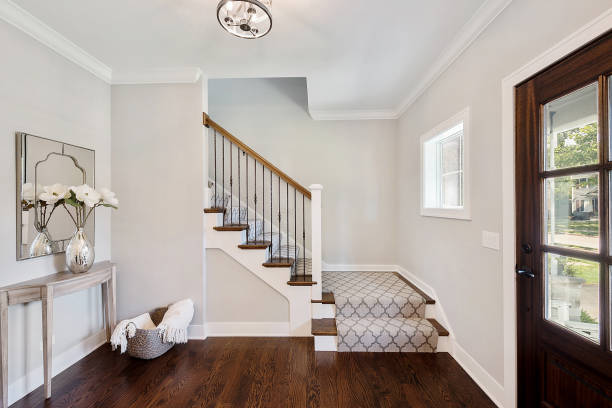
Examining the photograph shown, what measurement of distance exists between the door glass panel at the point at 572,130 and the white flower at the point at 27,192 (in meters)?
3.39

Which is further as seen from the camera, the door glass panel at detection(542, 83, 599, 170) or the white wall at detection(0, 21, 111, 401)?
the white wall at detection(0, 21, 111, 401)

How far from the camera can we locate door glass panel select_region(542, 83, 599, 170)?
3.75 ft

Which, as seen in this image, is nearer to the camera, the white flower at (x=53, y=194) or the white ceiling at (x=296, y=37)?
the white ceiling at (x=296, y=37)

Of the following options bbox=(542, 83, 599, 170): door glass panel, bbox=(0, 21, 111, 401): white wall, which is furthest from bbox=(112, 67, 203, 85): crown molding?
bbox=(542, 83, 599, 170): door glass panel

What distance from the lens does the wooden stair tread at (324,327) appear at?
229cm

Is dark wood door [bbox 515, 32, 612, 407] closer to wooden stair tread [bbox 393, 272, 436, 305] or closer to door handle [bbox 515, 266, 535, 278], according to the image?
door handle [bbox 515, 266, 535, 278]

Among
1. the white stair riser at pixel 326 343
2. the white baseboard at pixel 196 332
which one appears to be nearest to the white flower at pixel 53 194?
the white baseboard at pixel 196 332

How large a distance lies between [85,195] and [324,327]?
2.34 m

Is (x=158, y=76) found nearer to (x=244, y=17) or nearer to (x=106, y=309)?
(x=244, y=17)

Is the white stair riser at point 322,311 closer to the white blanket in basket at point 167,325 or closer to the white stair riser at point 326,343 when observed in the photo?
the white stair riser at point 326,343

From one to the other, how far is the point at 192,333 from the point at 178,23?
9.09 feet

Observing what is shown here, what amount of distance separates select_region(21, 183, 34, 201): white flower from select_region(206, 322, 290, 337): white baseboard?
1815mm

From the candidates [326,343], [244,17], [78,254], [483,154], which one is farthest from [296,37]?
[326,343]

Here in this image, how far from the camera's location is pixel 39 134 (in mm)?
1904
